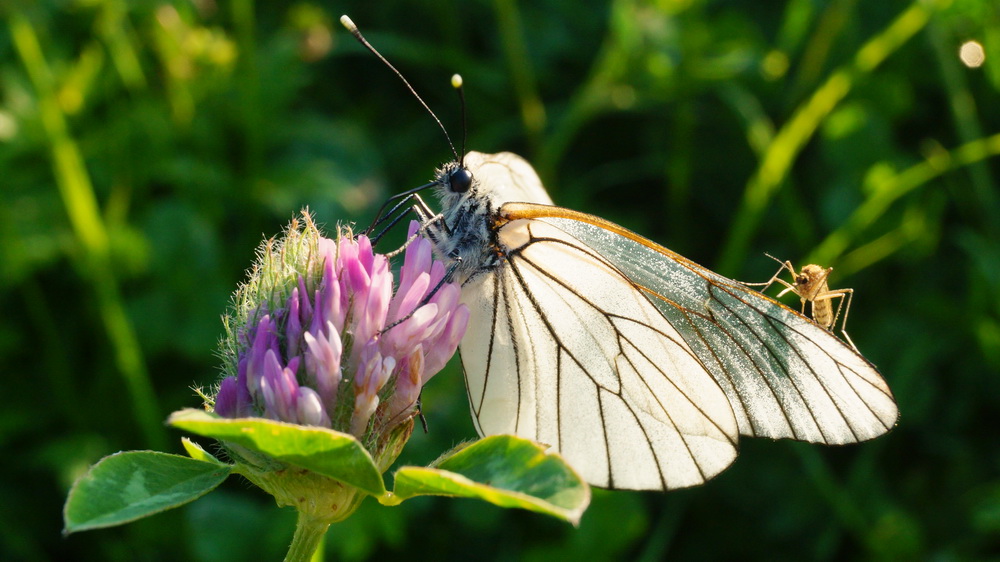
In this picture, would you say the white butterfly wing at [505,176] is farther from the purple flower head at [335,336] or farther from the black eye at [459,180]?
the purple flower head at [335,336]

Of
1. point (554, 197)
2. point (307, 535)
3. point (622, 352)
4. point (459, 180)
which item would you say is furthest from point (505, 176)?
point (554, 197)

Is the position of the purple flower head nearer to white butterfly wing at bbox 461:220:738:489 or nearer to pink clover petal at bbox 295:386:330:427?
pink clover petal at bbox 295:386:330:427

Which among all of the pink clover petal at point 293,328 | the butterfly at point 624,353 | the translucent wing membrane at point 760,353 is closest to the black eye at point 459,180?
the butterfly at point 624,353

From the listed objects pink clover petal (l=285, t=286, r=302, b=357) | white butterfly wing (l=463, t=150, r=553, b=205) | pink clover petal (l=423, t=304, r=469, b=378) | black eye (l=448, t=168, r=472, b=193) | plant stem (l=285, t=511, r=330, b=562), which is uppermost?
white butterfly wing (l=463, t=150, r=553, b=205)

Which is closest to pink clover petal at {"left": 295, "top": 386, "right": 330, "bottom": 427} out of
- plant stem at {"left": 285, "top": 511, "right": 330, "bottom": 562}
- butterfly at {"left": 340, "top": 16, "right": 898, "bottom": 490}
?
plant stem at {"left": 285, "top": 511, "right": 330, "bottom": 562}

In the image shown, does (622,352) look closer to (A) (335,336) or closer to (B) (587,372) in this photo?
(B) (587,372)
